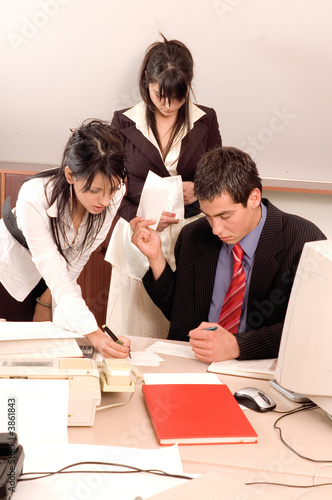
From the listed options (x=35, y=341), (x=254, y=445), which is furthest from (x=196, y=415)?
(x=35, y=341)

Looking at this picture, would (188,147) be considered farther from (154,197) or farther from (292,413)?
(292,413)

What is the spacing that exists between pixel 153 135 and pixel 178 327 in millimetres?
796

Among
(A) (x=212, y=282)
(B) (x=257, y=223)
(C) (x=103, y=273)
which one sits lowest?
(C) (x=103, y=273)

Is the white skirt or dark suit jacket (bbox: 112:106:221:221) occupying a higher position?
dark suit jacket (bbox: 112:106:221:221)

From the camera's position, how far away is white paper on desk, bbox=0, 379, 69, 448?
1063 mm

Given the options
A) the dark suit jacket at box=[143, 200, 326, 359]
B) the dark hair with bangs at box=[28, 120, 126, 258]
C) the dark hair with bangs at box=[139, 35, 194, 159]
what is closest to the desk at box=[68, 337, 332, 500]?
the dark suit jacket at box=[143, 200, 326, 359]

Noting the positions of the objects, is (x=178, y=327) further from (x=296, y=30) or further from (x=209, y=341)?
(x=296, y=30)

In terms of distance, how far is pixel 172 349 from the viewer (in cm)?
162

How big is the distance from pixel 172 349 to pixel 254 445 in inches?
21.9

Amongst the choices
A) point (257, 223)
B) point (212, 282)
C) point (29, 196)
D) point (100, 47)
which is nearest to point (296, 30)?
point (100, 47)

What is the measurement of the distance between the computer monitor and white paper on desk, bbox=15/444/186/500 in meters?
0.33

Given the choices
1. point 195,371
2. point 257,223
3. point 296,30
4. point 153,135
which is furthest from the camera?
point 296,30

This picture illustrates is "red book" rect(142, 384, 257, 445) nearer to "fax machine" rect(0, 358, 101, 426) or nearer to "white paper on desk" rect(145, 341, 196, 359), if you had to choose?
"fax machine" rect(0, 358, 101, 426)

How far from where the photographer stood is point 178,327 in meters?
1.80
